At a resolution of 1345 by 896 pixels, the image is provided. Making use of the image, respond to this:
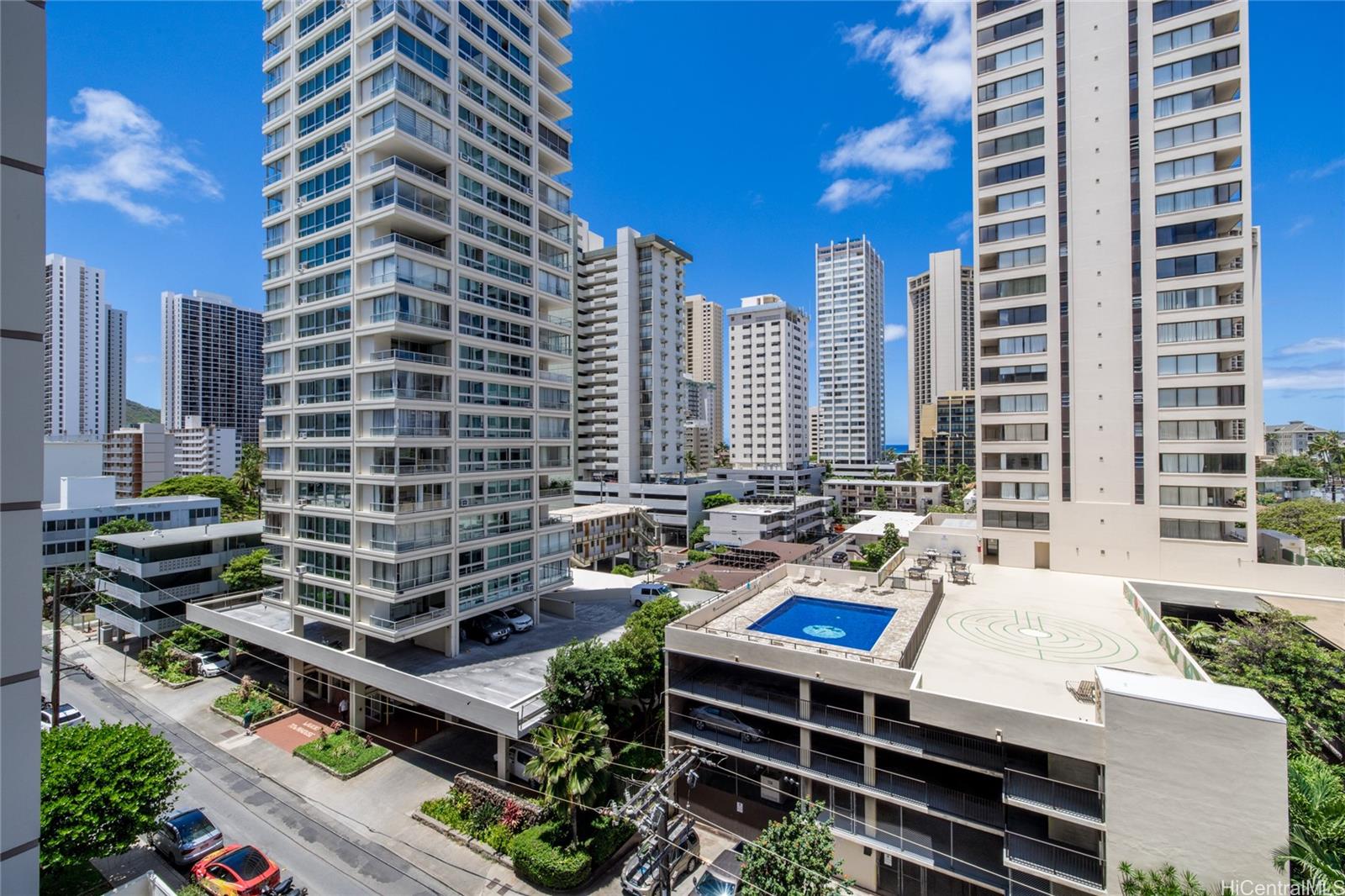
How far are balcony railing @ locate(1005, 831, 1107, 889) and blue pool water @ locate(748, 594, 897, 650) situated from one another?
7.25 metres

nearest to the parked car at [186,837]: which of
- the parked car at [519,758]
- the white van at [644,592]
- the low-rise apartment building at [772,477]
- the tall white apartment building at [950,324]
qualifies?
the parked car at [519,758]

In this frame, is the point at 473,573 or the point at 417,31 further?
the point at 473,573

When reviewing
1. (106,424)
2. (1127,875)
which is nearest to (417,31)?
(1127,875)

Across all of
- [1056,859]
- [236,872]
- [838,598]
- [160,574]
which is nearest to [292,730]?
[236,872]

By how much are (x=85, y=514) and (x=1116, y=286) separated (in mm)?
86530

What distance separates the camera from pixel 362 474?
91.7 ft

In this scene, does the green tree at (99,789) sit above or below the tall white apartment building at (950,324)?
below

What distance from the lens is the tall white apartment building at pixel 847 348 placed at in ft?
453

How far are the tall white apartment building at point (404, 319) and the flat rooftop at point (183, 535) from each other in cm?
1522

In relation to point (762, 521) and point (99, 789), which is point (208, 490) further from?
point (762, 521)

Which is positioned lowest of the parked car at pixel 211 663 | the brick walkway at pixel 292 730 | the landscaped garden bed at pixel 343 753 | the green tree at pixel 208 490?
the brick walkway at pixel 292 730

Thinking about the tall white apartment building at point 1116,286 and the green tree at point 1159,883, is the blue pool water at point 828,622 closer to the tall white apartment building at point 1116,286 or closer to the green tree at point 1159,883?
the green tree at point 1159,883

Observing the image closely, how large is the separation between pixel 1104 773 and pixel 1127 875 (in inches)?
97.6

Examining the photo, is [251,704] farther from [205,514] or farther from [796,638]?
[205,514]
